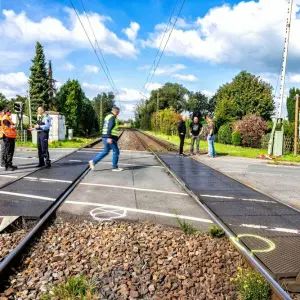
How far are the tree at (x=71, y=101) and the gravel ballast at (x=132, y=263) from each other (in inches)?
1467

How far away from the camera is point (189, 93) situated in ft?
395

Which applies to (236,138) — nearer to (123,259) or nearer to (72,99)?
(72,99)

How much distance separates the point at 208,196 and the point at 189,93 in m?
116

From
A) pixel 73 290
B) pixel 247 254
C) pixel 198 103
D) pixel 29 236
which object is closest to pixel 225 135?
pixel 247 254

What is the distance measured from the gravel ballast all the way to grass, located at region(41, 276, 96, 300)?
0.09 meters

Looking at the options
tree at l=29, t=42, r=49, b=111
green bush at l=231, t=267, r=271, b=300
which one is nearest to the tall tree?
tree at l=29, t=42, r=49, b=111

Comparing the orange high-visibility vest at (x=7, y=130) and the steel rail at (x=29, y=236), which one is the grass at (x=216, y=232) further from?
the orange high-visibility vest at (x=7, y=130)

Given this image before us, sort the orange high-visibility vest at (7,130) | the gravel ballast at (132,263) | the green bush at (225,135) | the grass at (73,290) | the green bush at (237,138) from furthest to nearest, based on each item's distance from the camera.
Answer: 1. the green bush at (225,135)
2. the green bush at (237,138)
3. the orange high-visibility vest at (7,130)
4. the gravel ballast at (132,263)
5. the grass at (73,290)

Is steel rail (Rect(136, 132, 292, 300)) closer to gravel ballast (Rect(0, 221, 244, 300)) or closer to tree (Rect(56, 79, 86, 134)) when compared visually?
gravel ballast (Rect(0, 221, 244, 300))

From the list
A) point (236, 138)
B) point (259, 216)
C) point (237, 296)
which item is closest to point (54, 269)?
point (237, 296)

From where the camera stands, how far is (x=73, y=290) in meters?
3.11

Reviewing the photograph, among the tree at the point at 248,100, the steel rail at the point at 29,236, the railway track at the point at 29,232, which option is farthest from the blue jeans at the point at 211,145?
the tree at the point at 248,100

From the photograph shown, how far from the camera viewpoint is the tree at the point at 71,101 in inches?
1620

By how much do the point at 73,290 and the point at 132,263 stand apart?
83 centimetres
